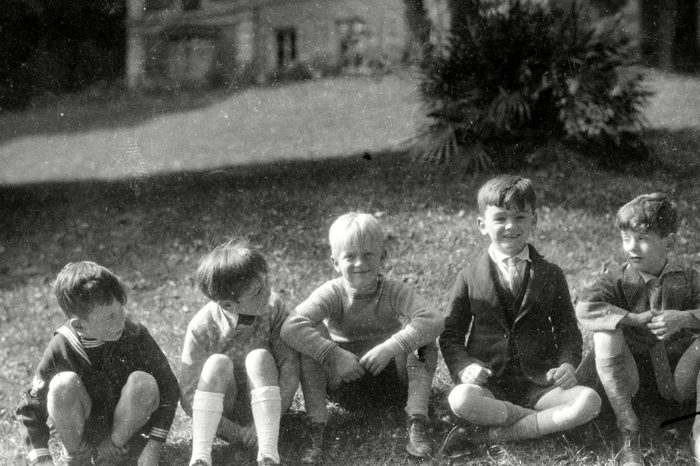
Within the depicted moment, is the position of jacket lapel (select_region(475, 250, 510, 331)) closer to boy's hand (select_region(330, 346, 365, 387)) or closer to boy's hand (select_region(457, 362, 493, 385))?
boy's hand (select_region(457, 362, 493, 385))

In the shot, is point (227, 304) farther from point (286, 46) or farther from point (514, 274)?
point (286, 46)

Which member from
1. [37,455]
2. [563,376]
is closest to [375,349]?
[563,376]

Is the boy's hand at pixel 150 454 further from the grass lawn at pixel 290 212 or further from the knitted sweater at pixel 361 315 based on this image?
the knitted sweater at pixel 361 315

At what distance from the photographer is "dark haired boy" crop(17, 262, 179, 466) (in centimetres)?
367

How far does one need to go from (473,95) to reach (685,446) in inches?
227

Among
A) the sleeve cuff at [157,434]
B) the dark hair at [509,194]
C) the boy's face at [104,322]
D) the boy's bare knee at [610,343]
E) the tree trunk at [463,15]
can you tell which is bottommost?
the sleeve cuff at [157,434]

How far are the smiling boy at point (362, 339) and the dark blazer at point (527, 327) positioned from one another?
0.21 m

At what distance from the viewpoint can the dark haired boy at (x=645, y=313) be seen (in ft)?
12.4

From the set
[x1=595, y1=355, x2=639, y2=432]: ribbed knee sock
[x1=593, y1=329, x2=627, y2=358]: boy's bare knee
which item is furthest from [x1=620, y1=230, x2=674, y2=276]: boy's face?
[x1=595, y1=355, x2=639, y2=432]: ribbed knee sock

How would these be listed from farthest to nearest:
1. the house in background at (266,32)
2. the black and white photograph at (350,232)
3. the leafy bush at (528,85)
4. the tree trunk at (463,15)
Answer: the house in background at (266,32)
the tree trunk at (463,15)
the leafy bush at (528,85)
the black and white photograph at (350,232)

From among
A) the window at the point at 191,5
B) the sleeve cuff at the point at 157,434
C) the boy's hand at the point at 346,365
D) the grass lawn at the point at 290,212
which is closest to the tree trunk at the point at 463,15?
the grass lawn at the point at 290,212

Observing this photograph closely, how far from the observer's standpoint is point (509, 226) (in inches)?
156

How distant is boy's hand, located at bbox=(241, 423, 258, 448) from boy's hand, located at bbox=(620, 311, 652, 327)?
1797 mm

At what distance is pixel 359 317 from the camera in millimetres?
4203
